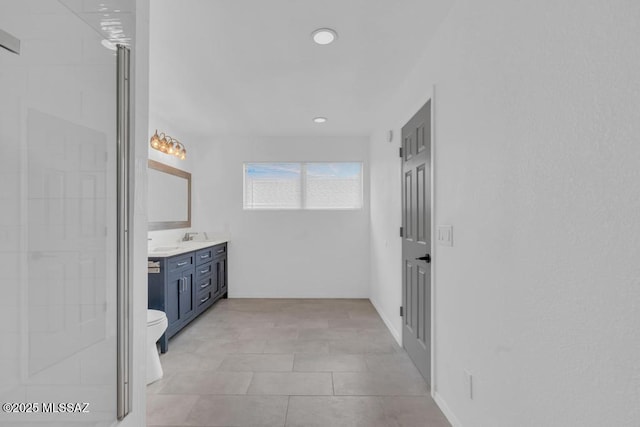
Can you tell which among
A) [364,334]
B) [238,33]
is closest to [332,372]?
[364,334]

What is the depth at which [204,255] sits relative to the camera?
13.4ft

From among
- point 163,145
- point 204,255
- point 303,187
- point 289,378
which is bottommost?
point 289,378

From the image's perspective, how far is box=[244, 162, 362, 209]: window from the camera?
202 inches
